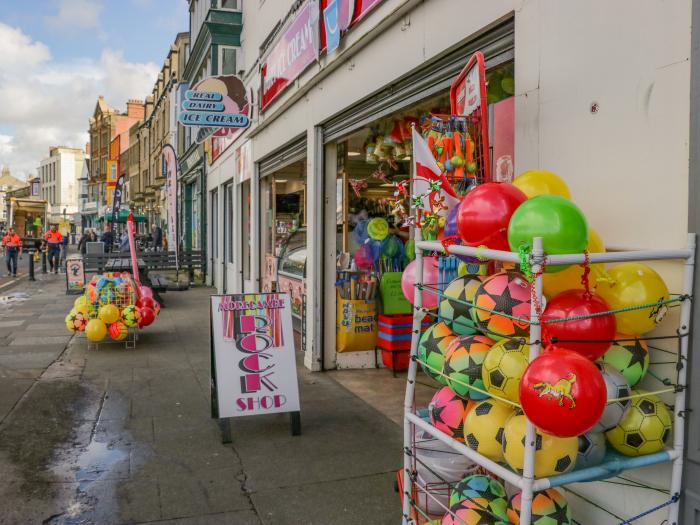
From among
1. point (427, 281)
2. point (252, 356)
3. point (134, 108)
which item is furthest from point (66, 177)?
point (427, 281)

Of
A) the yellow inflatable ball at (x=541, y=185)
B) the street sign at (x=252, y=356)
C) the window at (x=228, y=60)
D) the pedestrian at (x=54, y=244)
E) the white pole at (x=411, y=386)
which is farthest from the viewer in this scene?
the pedestrian at (x=54, y=244)

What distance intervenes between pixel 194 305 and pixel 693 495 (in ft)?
40.7

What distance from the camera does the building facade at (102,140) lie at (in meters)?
65.9

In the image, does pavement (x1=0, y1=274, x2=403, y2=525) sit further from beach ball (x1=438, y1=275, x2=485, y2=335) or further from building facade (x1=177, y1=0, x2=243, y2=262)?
building facade (x1=177, y1=0, x2=243, y2=262)

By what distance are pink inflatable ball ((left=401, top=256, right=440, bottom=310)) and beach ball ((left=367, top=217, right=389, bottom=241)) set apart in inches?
118

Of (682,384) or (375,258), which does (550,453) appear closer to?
(682,384)

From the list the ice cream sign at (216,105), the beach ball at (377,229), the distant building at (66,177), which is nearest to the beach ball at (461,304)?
the beach ball at (377,229)

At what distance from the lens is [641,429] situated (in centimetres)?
241

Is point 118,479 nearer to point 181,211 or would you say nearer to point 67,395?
point 67,395

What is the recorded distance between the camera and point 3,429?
17.3 ft

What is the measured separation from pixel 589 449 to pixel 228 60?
1416 cm

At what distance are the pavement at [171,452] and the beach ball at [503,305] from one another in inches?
70.1

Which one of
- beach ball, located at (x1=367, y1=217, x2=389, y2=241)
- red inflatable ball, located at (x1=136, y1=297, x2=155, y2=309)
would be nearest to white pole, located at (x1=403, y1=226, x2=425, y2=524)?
beach ball, located at (x1=367, y1=217, x2=389, y2=241)

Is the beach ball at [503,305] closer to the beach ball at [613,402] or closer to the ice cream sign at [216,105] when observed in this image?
the beach ball at [613,402]
